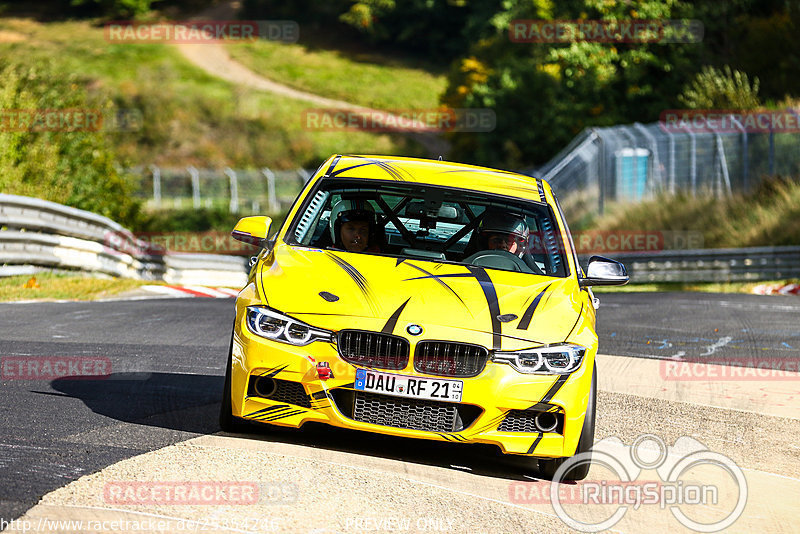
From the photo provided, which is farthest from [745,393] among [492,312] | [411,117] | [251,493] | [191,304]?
[411,117]

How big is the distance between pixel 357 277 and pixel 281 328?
57 cm

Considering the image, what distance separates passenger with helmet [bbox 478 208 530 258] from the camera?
7422 millimetres

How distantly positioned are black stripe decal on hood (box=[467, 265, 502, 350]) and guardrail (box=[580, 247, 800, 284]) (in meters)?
13.2

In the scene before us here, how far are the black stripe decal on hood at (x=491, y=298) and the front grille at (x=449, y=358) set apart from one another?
90 millimetres

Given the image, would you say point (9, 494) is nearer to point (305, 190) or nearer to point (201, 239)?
point (305, 190)

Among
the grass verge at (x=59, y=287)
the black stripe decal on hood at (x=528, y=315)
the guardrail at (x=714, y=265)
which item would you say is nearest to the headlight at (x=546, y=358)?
the black stripe decal on hood at (x=528, y=315)

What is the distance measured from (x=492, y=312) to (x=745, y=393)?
3.84 m

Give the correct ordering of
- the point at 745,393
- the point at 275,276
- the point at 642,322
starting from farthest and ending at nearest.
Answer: the point at 642,322 → the point at 745,393 → the point at 275,276

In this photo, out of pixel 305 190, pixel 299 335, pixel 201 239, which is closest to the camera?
pixel 299 335

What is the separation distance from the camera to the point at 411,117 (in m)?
73.1

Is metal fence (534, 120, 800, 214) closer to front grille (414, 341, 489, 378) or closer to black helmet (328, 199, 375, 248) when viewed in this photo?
black helmet (328, 199, 375, 248)
